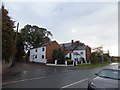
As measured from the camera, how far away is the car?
9578 mm

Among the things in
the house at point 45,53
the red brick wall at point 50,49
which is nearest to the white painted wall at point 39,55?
the house at point 45,53

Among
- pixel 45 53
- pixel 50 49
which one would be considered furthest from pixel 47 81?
pixel 50 49

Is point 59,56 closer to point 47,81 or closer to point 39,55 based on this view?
point 39,55

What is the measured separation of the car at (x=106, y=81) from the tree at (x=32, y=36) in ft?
232

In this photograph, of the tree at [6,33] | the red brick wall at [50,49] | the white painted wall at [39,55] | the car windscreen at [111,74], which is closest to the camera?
the car windscreen at [111,74]

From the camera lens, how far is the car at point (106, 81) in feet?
31.4

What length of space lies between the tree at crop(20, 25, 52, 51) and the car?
7075cm

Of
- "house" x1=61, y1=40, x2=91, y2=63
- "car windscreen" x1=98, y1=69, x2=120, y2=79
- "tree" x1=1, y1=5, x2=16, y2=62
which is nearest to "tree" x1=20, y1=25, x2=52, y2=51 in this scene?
"house" x1=61, y1=40, x2=91, y2=63

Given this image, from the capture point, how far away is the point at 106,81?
10086 millimetres

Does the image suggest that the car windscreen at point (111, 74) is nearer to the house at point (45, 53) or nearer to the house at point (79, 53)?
the house at point (45, 53)

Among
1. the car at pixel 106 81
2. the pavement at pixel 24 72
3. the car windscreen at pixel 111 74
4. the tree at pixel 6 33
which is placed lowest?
the pavement at pixel 24 72

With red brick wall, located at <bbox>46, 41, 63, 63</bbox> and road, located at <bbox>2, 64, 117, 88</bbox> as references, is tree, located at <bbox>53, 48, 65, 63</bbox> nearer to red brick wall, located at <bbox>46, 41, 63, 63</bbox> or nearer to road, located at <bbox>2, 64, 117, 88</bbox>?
red brick wall, located at <bbox>46, 41, 63, 63</bbox>

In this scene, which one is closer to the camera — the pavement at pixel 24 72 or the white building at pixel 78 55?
the pavement at pixel 24 72

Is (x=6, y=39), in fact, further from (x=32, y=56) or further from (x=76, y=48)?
(x=76, y=48)
